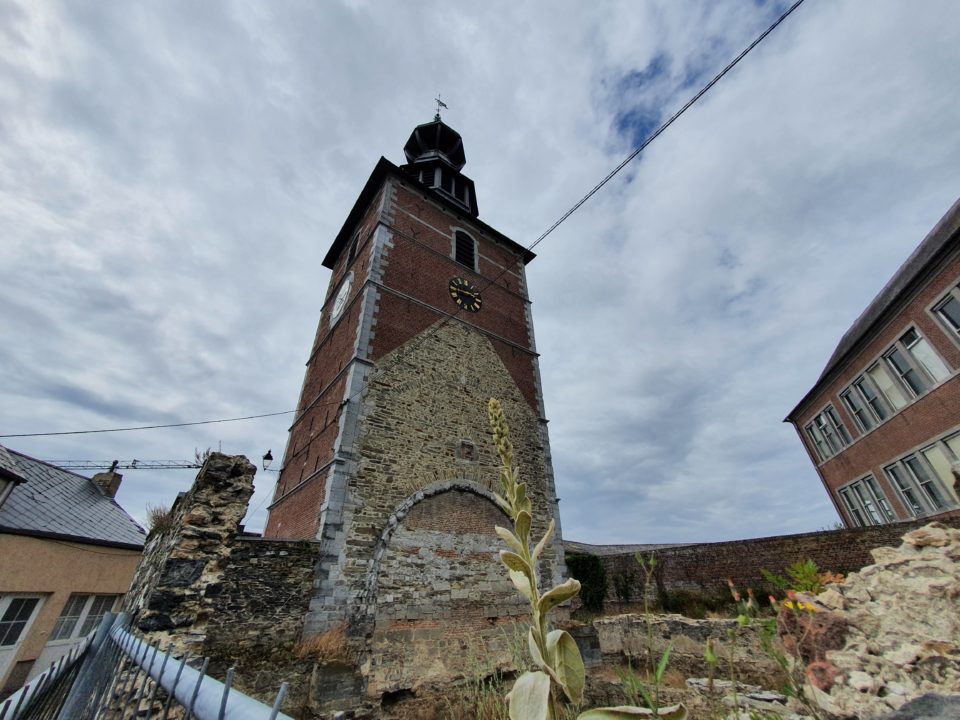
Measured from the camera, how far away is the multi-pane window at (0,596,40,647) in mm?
10388

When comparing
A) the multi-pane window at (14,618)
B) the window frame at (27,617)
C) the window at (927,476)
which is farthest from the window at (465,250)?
the multi-pane window at (14,618)

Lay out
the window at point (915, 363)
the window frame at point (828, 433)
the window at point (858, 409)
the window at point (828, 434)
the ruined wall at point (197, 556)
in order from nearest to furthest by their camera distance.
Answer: the ruined wall at point (197, 556)
the window at point (915, 363)
the window at point (858, 409)
the window frame at point (828, 433)
the window at point (828, 434)

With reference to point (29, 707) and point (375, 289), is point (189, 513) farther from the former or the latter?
point (375, 289)

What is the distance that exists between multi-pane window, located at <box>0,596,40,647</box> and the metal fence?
12.6 metres

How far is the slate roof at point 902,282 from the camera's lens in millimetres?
11562

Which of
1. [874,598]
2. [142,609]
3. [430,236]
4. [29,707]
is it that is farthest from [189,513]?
[430,236]

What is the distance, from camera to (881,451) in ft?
49.2

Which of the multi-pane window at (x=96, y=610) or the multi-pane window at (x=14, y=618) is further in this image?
the multi-pane window at (x=96, y=610)

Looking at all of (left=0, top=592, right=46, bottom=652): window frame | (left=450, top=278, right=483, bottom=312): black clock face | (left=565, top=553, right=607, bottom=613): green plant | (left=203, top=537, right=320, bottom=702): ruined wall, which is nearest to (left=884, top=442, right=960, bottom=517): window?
(left=565, top=553, right=607, bottom=613): green plant

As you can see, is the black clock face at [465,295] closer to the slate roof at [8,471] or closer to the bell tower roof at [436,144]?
the bell tower roof at [436,144]

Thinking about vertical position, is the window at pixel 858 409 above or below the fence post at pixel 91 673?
above

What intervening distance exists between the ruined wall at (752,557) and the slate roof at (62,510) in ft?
56.2

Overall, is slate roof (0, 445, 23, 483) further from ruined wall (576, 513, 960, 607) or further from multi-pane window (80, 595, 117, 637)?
ruined wall (576, 513, 960, 607)

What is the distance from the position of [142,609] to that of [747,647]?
1070 cm
